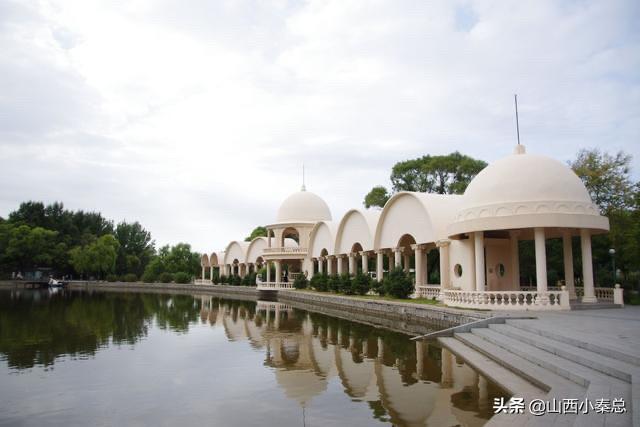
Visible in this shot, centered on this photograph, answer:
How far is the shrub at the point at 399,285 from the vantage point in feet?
72.3

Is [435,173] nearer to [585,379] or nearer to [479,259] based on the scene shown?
[479,259]

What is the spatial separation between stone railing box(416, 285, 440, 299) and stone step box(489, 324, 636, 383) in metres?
9.39

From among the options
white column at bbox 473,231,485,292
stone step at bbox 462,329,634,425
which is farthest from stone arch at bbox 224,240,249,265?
stone step at bbox 462,329,634,425

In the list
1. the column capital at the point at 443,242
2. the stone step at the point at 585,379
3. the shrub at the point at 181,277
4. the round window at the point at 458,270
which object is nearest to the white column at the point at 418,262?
the column capital at the point at 443,242

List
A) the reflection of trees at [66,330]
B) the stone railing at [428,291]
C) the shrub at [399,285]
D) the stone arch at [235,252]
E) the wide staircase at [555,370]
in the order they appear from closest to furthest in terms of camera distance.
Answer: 1. the wide staircase at [555,370]
2. the reflection of trees at [66,330]
3. the stone railing at [428,291]
4. the shrub at [399,285]
5. the stone arch at [235,252]

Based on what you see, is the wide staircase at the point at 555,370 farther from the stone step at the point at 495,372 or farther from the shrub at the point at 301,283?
the shrub at the point at 301,283

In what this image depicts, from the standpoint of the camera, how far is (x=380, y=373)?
973cm

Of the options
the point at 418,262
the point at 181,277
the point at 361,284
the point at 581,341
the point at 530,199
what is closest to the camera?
the point at 581,341

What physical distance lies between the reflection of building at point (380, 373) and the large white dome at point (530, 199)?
17.7ft

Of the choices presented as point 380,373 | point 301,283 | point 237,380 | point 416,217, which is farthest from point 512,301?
point 301,283

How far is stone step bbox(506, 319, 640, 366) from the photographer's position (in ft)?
24.2

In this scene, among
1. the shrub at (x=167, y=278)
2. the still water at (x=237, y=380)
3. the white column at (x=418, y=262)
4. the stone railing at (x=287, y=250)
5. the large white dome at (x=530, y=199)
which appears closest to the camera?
the still water at (x=237, y=380)

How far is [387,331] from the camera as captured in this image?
16.1m

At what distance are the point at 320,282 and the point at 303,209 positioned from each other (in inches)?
378
